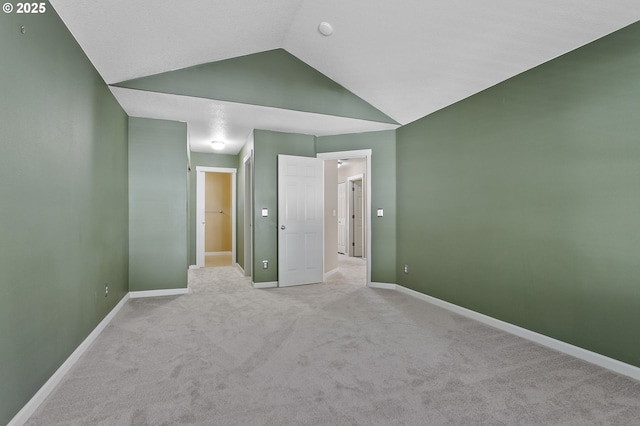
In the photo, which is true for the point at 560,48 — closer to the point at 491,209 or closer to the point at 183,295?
the point at 491,209

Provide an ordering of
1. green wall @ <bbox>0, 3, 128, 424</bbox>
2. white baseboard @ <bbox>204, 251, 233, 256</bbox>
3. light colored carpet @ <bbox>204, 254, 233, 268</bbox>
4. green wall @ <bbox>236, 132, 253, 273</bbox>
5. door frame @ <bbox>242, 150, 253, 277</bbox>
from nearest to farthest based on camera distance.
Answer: green wall @ <bbox>0, 3, 128, 424</bbox> → door frame @ <bbox>242, 150, 253, 277</bbox> → green wall @ <bbox>236, 132, 253, 273</bbox> → light colored carpet @ <bbox>204, 254, 233, 268</bbox> → white baseboard @ <bbox>204, 251, 233, 256</bbox>

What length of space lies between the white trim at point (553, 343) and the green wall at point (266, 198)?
2566 mm

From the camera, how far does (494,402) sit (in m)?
1.92

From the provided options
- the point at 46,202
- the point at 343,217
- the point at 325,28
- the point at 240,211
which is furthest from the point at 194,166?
the point at 46,202

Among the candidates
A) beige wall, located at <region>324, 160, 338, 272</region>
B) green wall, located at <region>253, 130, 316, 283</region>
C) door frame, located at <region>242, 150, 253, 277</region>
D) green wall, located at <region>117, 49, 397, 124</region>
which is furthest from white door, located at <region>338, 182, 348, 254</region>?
green wall, located at <region>117, 49, 397, 124</region>

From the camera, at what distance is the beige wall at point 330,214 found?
6074 millimetres

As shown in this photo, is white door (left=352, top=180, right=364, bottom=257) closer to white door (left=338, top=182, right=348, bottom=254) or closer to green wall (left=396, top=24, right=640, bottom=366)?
white door (left=338, top=182, right=348, bottom=254)

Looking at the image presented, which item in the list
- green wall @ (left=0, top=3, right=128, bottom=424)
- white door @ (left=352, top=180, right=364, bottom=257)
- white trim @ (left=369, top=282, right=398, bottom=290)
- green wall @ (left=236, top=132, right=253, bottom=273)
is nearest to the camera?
green wall @ (left=0, top=3, right=128, bottom=424)

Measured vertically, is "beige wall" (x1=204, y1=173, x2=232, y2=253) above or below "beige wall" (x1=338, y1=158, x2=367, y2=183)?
below

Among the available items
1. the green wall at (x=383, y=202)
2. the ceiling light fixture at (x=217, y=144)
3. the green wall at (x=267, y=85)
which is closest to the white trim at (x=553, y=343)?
the green wall at (x=383, y=202)

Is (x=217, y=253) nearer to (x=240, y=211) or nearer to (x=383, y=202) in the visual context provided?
(x=240, y=211)

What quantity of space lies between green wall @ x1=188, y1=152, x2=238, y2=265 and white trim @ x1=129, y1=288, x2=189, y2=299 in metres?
2.28

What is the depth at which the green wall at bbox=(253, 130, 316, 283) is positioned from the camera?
4.98 m

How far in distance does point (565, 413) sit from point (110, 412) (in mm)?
2641
